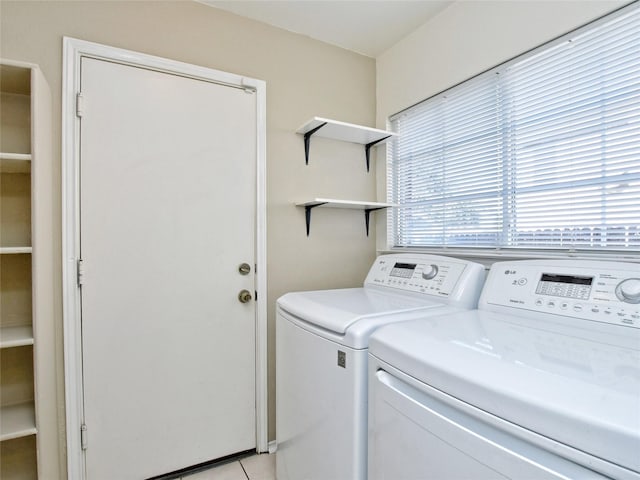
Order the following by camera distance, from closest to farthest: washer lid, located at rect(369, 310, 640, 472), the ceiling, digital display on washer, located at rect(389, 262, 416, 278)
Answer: washer lid, located at rect(369, 310, 640, 472) < digital display on washer, located at rect(389, 262, 416, 278) < the ceiling

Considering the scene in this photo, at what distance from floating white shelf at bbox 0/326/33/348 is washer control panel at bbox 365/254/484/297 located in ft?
5.18

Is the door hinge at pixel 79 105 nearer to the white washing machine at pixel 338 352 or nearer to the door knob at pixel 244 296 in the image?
the door knob at pixel 244 296

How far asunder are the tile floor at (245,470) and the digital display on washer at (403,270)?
1.24m

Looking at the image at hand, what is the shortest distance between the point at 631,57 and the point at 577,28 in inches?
9.7

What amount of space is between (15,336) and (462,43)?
2.49 meters

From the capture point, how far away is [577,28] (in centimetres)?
135

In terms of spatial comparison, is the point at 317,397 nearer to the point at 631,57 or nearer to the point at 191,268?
the point at 191,268

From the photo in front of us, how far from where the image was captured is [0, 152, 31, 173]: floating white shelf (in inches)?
50.2

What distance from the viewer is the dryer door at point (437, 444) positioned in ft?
2.02

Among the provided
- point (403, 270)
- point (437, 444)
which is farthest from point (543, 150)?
point (437, 444)

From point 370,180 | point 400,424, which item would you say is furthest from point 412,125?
point 400,424

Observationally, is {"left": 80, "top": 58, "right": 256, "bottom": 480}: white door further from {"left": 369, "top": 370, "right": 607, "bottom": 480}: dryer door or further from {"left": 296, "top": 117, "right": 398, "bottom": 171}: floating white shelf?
{"left": 369, "top": 370, "right": 607, "bottom": 480}: dryer door

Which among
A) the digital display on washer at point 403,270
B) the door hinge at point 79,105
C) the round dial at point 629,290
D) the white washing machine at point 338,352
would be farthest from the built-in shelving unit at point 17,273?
the round dial at point 629,290

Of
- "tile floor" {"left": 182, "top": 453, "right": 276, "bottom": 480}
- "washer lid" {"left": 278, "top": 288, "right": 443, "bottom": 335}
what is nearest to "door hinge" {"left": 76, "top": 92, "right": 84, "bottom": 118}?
"washer lid" {"left": 278, "top": 288, "right": 443, "bottom": 335}
